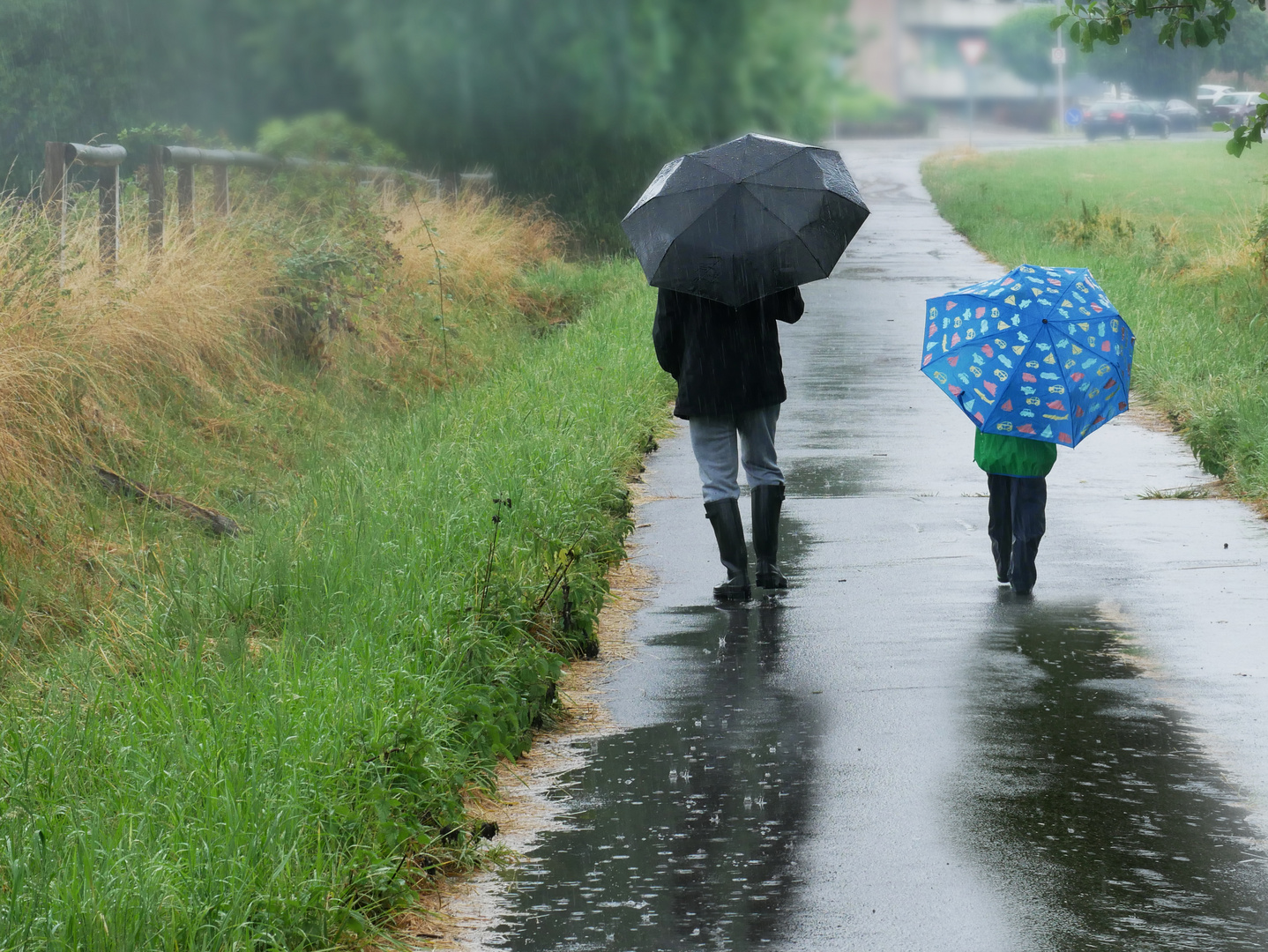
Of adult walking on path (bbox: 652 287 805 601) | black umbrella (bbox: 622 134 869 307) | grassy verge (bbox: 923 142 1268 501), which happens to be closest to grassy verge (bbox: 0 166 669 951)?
adult walking on path (bbox: 652 287 805 601)

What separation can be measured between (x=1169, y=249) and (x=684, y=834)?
19.8 m

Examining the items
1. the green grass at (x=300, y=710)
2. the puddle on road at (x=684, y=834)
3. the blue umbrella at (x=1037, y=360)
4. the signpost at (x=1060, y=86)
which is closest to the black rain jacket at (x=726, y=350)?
the blue umbrella at (x=1037, y=360)

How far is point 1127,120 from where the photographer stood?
15430mm

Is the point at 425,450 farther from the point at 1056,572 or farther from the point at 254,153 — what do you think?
the point at 254,153

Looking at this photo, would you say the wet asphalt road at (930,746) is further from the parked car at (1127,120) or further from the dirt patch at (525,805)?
the parked car at (1127,120)

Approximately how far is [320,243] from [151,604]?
A: 8426 mm

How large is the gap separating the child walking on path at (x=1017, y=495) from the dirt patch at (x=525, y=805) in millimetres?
1675

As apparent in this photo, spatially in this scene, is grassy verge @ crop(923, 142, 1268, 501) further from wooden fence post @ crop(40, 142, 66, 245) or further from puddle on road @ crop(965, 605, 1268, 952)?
wooden fence post @ crop(40, 142, 66, 245)

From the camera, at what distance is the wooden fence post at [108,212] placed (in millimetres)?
12391

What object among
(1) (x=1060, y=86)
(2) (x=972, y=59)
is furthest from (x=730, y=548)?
(2) (x=972, y=59)

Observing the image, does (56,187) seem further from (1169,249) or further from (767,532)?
(1169,249)

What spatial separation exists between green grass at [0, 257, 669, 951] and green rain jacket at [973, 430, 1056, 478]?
1.83 metres

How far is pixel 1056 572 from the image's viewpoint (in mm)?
7977

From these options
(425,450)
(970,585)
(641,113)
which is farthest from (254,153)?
(425,450)
